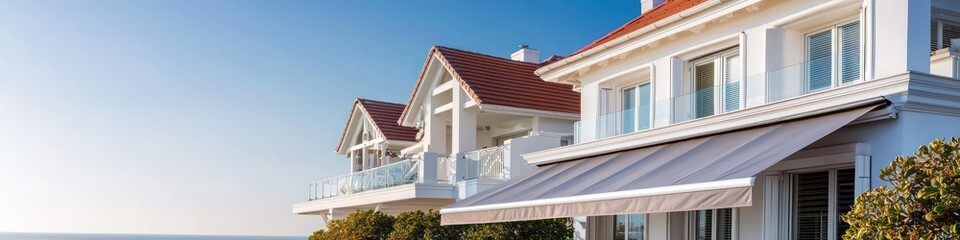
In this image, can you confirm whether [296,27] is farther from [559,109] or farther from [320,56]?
[559,109]

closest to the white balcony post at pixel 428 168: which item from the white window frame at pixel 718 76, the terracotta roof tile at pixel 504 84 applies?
the terracotta roof tile at pixel 504 84

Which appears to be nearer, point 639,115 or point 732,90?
point 732,90

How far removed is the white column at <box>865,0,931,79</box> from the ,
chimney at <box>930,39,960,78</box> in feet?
1.91

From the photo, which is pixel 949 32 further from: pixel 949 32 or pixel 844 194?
pixel 844 194

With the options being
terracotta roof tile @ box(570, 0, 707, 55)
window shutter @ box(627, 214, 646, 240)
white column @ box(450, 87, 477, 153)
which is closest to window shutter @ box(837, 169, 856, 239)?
window shutter @ box(627, 214, 646, 240)

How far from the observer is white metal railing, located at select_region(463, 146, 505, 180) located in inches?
1075

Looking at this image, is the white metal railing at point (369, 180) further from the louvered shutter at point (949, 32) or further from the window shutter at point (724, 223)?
the louvered shutter at point (949, 32)

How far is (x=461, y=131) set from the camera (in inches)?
1179

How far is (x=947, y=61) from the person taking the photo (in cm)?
1625

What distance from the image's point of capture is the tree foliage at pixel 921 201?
10.9m

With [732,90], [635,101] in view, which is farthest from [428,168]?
[732,90]

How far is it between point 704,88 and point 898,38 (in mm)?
5726

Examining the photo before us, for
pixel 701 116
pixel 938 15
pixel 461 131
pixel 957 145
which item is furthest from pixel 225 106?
pixel 957 145

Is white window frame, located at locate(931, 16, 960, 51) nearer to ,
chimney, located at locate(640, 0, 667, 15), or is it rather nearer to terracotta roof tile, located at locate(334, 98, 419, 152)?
,
chimney, located at locate(640, 0, 667, 15)
